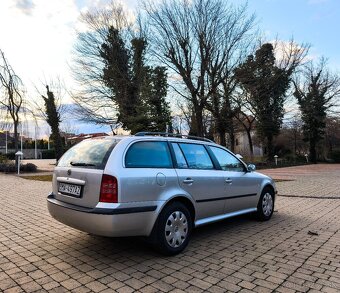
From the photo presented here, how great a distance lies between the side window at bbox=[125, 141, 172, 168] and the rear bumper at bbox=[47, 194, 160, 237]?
1.77 ft

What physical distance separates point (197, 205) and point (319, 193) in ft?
24.3

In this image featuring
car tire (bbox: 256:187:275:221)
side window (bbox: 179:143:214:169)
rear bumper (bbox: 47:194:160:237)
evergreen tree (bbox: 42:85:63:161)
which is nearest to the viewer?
rear bumper (bbox: 47:194:160:237)

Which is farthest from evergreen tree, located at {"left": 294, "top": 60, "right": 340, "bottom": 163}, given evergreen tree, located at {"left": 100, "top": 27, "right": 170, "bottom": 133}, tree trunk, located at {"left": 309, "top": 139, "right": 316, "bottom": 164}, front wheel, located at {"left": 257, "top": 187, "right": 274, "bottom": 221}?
front wheel, located at {"left": 257, "top": 187, "right": 274, "bottom": 221}

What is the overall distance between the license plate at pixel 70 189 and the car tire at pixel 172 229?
1.12 metres

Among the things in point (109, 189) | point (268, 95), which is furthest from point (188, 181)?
point (268, 95)

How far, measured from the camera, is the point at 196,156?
5293 mm

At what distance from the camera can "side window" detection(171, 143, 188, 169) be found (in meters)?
4.86

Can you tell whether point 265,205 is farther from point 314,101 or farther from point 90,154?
point 314,101

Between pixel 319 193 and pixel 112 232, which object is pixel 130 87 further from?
pixel 112 232

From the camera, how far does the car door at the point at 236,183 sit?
5676mm

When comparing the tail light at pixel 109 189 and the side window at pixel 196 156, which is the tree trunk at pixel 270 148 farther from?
the tail light at pixel 109 189

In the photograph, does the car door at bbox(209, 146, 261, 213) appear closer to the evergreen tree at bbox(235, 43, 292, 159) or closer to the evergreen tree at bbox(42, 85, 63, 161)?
the evergreen tree at bbox(235, 43, 292, 159)

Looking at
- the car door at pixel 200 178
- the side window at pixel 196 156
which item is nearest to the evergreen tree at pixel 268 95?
the side window at pixel 196 156

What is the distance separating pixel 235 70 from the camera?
21.3 m
